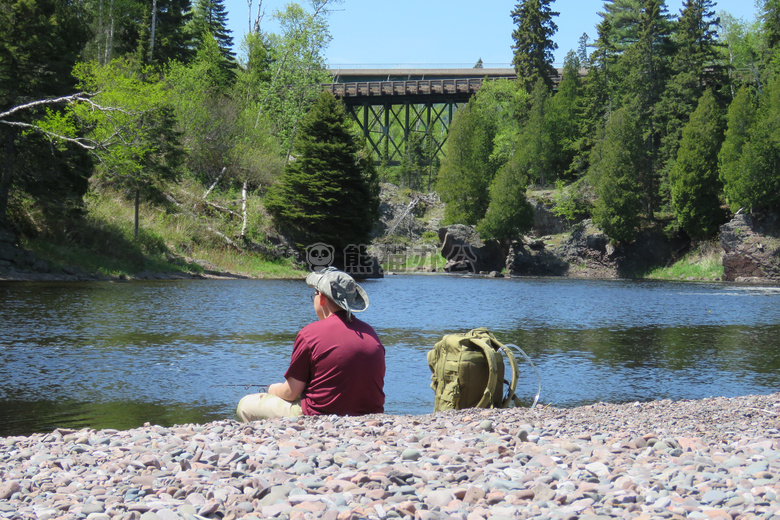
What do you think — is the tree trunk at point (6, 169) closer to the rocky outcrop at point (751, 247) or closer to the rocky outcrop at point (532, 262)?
the rocky outcrop at point (532, 262)

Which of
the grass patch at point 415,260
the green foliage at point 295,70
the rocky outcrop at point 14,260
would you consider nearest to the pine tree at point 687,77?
the grass patch at point 415,260

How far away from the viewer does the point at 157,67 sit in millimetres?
44250

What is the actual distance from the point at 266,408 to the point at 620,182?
1924 inches

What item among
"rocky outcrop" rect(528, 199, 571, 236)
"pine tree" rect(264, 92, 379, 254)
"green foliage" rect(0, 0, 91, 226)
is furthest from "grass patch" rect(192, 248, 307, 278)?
"rocky outcrop" rect(528, 199, 571, 236)

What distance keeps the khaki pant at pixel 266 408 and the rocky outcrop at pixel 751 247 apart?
147 ft

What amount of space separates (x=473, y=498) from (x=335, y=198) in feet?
113

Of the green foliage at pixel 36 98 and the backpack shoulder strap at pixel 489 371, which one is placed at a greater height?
the green foliage at pixel 36 98

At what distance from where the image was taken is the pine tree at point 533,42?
2469 inches

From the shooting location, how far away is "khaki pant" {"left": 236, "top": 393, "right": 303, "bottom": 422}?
22.0 ft

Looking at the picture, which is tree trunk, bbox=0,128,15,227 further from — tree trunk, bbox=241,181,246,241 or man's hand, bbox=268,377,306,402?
man's hand, bbox=268,377,306,402

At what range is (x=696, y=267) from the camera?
50.8m

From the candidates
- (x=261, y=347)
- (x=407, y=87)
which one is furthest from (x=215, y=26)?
(x=261, y=347)

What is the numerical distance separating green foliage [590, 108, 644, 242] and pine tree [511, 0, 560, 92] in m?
11.8

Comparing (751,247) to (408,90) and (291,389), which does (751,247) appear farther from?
(291,389)
